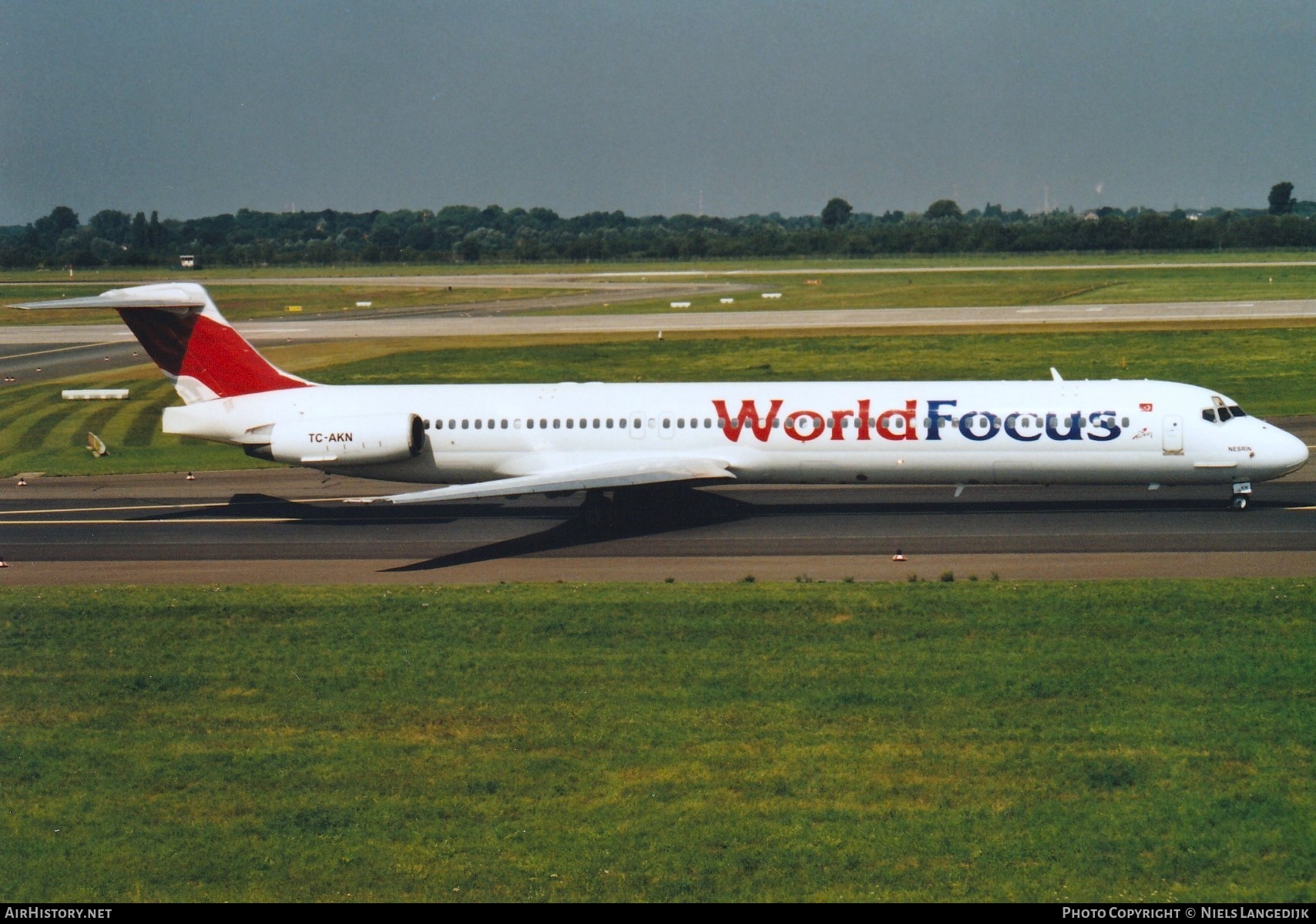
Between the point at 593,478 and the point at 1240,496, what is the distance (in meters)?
15.5

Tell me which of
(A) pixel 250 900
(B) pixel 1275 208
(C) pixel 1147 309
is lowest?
(A) pixel 250 900

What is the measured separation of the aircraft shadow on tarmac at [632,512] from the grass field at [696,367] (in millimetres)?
9147

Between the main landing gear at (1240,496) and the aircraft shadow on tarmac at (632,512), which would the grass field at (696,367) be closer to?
the aircraft shadow on tarmac at (632,512)

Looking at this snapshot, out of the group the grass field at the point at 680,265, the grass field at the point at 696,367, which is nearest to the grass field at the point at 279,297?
the grass field at the point at 680,265

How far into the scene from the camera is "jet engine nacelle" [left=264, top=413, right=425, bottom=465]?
1307 inches

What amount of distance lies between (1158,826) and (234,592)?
17.7m

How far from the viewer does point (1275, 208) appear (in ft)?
626

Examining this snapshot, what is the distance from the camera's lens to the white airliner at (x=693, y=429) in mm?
31312

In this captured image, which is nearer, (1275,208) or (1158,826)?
(1158,826)

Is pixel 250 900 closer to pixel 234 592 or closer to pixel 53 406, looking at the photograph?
pixel 234 592

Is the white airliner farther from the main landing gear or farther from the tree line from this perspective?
the tree line

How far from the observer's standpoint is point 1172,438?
31188mm

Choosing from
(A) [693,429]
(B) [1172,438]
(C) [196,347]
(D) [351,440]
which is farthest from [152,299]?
(B) [1172,438]

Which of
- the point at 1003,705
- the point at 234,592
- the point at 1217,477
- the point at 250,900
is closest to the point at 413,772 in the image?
the point at 250,900
